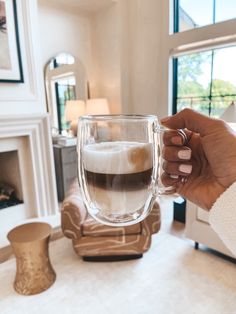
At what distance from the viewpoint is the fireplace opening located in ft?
8.07

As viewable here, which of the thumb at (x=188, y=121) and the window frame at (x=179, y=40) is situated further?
the window frame at (x=179, y=40)

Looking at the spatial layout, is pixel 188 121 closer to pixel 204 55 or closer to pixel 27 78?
pixel 27 78

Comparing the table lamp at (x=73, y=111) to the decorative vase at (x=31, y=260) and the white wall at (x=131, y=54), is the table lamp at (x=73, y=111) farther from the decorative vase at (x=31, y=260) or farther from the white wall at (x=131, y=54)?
the decorative vase at (x=31, y=260)

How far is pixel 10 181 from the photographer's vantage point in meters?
2.65

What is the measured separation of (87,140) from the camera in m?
0.63

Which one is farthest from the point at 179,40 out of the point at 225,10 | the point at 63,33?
the point at 63,33

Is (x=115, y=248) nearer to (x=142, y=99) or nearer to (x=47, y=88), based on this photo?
(x=142, y=99)

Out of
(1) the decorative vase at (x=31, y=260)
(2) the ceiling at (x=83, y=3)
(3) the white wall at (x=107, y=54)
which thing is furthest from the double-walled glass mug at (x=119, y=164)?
(2) the ceiling at (x=83, y=3)

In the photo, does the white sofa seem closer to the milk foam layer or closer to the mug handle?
the mug handle

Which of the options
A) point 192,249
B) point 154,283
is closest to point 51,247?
point 154,283

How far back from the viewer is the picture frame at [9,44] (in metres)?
2.05

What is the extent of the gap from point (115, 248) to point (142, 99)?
1.93 m

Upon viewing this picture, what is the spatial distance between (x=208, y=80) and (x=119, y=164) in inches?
89.7

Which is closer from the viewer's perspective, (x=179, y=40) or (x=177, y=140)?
(x=177, y=140)
